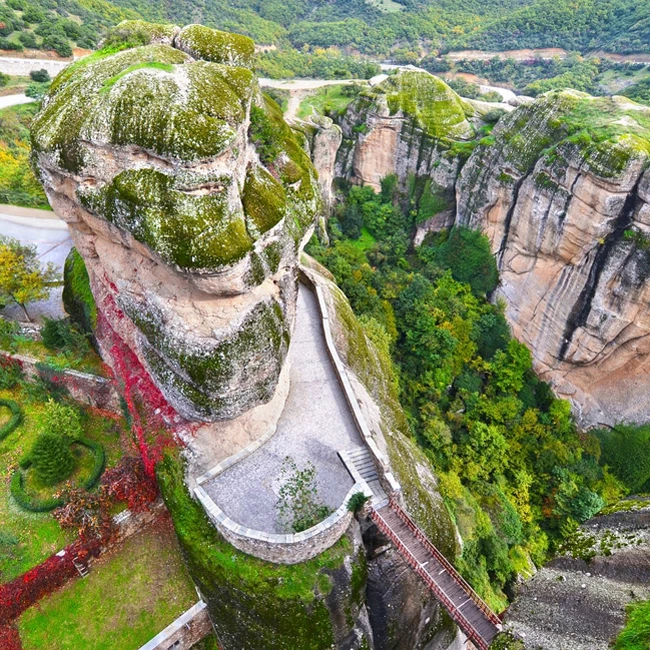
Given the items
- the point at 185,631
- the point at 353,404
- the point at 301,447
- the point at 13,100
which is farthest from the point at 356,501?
the point at 13,100

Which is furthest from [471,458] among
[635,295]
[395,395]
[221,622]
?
[221,622]

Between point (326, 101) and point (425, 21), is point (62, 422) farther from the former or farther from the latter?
point (425, 21)

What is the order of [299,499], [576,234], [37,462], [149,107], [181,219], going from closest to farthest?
[181,219] → [149,107] → [299,499] → [37,462] → [576,234]

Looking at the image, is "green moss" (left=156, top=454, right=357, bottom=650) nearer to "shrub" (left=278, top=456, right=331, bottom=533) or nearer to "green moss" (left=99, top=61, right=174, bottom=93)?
→ "shrub" (left=278, top=456, right=331, bottom=533)

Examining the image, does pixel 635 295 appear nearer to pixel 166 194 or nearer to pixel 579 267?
pixel 579 267

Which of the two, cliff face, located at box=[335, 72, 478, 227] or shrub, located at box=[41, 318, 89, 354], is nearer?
shrub, located at box=[41, 318, 89, 354]

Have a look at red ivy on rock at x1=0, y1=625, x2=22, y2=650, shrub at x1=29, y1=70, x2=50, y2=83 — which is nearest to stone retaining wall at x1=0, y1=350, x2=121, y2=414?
red ivy on rock at x1=0, y1=625, x2=22, y2=650
